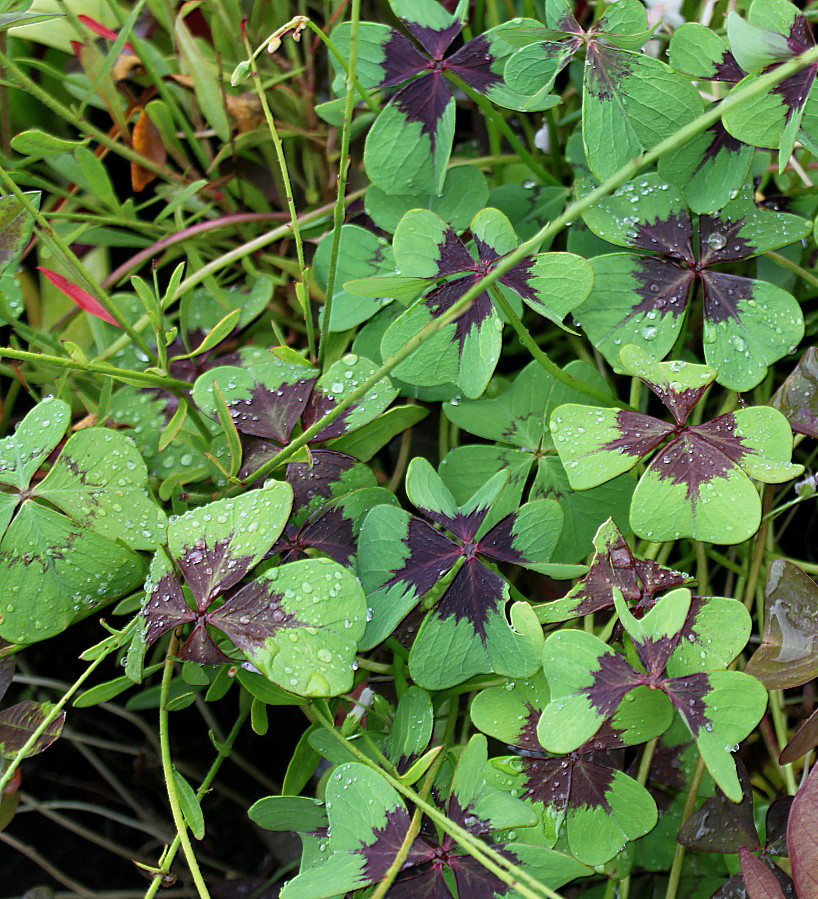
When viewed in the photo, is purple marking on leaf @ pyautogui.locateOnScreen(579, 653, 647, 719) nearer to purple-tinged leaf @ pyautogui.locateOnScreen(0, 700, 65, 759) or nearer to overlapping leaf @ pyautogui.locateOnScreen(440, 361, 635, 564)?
overlapping leaf @ pyautogui.locateOnScreen(440, 361, 635, 564)

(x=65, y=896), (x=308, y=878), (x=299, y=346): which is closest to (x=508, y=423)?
(x=299, y=346)

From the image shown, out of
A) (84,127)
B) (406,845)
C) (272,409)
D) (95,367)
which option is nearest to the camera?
(406,845)

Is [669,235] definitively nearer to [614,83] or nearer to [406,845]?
[614,83]

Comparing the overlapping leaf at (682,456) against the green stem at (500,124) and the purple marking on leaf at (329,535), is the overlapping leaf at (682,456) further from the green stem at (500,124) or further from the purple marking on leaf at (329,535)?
the green stem at (500,124)

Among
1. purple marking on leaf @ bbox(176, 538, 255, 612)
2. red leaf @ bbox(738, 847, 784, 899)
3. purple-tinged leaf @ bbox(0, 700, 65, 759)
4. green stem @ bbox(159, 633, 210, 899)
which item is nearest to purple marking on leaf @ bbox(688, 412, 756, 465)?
red leaf @ bbox(738, 847, 784, 899)

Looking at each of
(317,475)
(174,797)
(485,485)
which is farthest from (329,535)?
(174,797)

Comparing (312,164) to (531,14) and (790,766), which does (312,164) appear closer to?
(531,14)
